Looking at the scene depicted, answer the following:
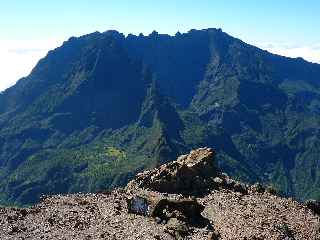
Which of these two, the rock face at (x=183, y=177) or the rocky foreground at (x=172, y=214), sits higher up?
the rock face at (x=183, y=177)

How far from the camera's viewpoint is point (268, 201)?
79938 mm

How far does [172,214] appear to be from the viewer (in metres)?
63.1

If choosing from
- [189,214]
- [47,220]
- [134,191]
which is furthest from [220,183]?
[47,220]

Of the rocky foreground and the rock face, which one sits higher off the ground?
the rock face

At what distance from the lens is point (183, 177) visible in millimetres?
80875

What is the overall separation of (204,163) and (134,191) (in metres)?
13.2

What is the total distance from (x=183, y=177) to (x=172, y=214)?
59.1 ft

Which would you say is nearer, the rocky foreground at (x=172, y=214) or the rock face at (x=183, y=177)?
the rocky foreground at (x=172, y=214)

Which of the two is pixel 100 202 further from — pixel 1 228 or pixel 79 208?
pixel 1 228

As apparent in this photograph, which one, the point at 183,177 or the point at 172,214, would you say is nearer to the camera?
the point at 172,214

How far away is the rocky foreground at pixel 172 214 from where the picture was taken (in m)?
59.2

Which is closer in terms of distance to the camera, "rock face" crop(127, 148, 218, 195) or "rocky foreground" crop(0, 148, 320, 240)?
"rocky foreground" crop(0, 148, 320, 240)

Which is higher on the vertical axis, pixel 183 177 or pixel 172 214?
pixel 183 177

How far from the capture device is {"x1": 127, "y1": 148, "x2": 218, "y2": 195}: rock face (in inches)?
3137
